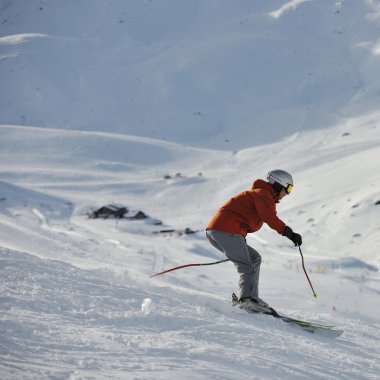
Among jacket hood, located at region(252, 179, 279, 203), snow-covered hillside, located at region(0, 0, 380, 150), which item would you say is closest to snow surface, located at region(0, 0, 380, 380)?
snow-covered hillside, located at region(0, 0, 380, 150)

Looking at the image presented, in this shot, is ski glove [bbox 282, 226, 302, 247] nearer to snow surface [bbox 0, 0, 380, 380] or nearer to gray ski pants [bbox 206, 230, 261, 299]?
gray ski pants [bbox 206, 230, 261, 299]

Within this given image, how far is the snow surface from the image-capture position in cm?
420

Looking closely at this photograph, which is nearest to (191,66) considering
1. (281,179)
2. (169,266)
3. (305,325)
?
(169,266)

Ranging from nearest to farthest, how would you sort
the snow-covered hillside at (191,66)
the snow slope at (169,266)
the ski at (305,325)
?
the snow slope at (169,266), the ski at (305,325), the snow-covered hillside at (191,66)

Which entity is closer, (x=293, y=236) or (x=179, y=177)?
(x=293, y=236)

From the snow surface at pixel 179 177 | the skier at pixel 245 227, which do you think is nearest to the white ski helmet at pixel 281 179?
the skier at pixel 245 227

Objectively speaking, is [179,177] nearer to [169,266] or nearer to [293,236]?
[169,266]

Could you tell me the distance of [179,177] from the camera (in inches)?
1009

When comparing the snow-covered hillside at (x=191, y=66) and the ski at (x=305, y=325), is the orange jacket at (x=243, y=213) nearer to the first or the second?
the ski at (x=305, y=325)

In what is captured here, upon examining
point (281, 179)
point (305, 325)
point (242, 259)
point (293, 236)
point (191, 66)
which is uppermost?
point (191, 66)

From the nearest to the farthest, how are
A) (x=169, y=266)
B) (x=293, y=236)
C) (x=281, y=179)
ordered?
1. (x=293, y=236)
2. (x=281, y=179)
3. (x=169, y=266)

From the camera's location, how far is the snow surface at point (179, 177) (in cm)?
420

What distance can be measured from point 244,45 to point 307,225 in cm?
2929

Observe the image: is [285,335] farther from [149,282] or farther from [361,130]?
[361,130]
